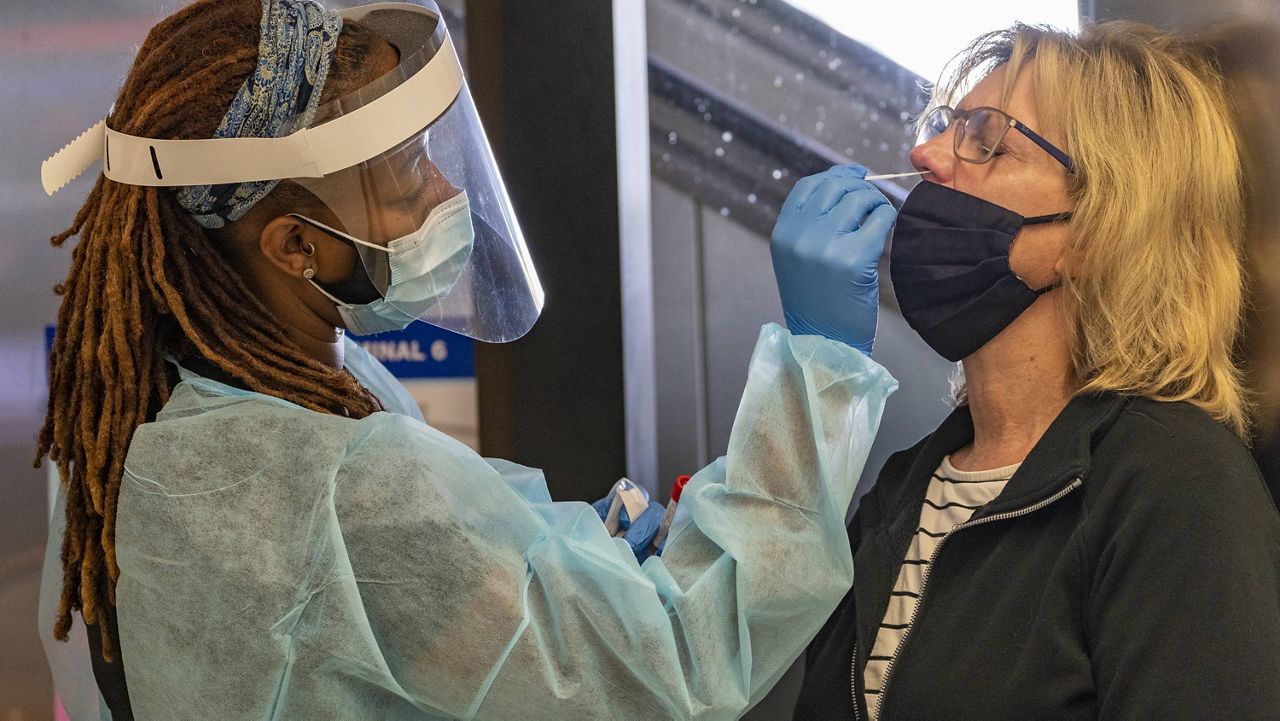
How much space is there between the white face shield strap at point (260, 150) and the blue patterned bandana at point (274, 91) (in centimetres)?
2

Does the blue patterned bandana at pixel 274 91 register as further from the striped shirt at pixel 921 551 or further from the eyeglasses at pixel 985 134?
the striped shirt at pixel 921 551

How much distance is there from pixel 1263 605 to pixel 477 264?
1.05 meters

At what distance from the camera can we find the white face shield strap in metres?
1.33

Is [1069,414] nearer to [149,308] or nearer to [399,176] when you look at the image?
[399,176]

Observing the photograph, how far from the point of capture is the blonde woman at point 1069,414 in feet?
4.12

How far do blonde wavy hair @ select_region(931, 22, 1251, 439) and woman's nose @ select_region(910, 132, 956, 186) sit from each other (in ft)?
0.48

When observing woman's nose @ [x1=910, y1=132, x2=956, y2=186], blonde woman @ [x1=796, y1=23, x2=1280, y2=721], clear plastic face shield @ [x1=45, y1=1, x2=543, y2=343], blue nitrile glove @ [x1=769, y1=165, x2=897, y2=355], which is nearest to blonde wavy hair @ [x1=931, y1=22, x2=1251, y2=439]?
blonde woman @ [x1=796, y1=23, x2=1280, y2=721]

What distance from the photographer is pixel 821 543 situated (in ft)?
4.44

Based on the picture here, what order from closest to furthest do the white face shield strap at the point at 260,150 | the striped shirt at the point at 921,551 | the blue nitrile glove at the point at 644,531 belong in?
the white face shield strap at the point at 260,150 < the striped shirt at the point at 921,551 < the blue nitrile glove at the point at 644,531

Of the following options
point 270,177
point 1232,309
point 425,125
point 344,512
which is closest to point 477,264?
point 425,125

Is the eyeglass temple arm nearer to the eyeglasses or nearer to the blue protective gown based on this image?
the eyeglasses

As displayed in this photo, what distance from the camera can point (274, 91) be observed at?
134cm

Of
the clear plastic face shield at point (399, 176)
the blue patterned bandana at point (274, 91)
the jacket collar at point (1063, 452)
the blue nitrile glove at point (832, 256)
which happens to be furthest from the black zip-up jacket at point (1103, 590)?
the blue patterned bandana at point (274, 91)

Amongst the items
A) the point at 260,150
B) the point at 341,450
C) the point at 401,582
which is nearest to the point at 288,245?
the point at 260,150
